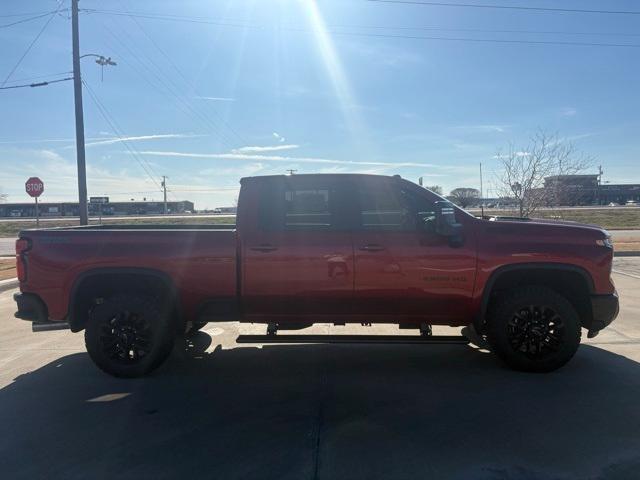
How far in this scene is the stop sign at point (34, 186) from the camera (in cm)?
1567

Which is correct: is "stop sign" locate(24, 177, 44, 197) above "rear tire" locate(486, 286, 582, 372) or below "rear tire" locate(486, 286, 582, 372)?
above

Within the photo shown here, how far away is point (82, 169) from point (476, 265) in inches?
566

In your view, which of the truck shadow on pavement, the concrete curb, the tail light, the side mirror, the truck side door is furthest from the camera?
the concrete curb

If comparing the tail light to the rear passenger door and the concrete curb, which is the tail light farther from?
the concrete curb

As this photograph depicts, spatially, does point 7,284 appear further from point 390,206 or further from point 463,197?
point 463,197

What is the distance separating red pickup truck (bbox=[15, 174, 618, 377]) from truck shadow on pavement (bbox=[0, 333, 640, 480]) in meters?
0.44

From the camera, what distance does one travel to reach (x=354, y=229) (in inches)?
190

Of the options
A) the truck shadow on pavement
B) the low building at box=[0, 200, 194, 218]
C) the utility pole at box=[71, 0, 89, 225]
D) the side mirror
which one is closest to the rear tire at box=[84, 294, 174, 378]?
the truck shadow on pavement

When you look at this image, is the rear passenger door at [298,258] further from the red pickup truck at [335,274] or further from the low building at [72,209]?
the low building at [72,209]

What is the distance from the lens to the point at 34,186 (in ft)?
51.8

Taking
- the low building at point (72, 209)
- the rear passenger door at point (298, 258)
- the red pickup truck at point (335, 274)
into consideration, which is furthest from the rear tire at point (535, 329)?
the low building at point (72, 209)

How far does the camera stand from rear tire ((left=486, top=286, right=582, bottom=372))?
15.7ft

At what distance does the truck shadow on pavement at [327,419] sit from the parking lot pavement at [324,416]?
0.01 metres

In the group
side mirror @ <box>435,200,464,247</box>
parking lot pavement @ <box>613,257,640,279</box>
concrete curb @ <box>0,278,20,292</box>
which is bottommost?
concrete curb @ <box>0,278,20,292</box>
